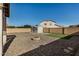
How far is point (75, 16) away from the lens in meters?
14.5

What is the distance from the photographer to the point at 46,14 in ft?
51.6

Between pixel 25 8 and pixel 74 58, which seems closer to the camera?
pixel 74 58

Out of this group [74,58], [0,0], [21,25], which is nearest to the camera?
[0,0]

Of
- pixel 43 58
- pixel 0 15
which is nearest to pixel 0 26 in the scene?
pixel 0 15

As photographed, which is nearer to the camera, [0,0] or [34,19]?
[0,0]

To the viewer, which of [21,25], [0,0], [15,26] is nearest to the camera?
[0,0]

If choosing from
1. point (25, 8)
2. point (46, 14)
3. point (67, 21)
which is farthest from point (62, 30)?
point (25, 8)

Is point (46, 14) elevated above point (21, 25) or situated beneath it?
elevated above

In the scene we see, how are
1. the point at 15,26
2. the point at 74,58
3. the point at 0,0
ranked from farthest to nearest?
the point at 15,26
the point at 74,58
the point at 0,0

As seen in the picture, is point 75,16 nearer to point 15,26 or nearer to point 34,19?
point 34,19

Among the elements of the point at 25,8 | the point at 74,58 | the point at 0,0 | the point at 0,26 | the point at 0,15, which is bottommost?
the point at 74,58

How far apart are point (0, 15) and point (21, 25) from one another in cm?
1238

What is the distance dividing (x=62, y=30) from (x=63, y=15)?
1452 millimetres

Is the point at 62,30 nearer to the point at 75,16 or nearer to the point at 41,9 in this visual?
the point at 75,16
